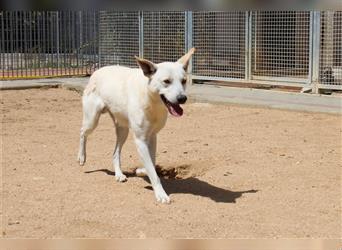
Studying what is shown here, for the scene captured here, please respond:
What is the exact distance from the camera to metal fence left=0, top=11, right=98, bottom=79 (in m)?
17.5

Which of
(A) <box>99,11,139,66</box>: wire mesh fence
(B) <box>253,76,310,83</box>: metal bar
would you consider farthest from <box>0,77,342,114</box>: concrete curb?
(A) <box>99,11,139,66</box>: wire mesh fence

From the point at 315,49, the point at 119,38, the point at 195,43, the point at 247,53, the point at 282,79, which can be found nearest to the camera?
the point at 315,49

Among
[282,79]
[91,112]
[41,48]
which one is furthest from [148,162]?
[41,48]

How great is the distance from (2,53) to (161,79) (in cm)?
1305

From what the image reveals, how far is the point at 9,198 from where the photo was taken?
267 inches

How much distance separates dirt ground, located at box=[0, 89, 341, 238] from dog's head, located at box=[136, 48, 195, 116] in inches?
38.4

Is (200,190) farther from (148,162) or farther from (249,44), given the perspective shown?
(249,44)

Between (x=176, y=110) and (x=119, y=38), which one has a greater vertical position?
(x=119, y=38)

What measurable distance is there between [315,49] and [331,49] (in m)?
0.32

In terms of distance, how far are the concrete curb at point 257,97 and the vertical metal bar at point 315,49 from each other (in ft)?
1.39

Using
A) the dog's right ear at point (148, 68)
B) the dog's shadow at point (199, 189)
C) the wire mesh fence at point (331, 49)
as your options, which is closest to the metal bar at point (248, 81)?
the wire mesh fence at point (331, 49)

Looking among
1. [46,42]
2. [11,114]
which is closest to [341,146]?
[11,114]

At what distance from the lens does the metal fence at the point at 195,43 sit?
46.8 ft

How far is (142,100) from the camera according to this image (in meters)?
6.94
